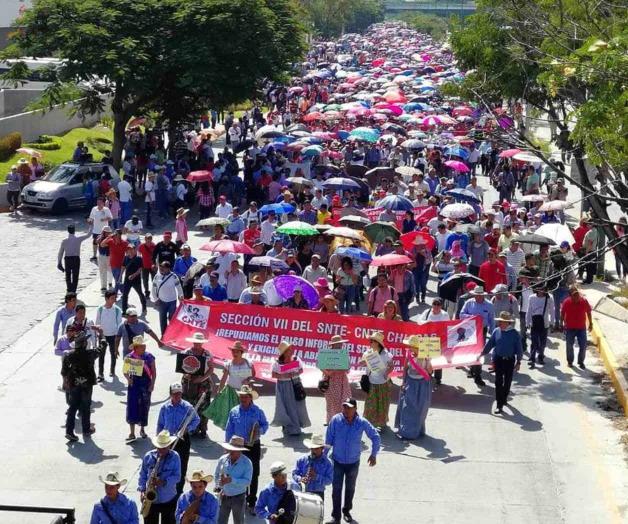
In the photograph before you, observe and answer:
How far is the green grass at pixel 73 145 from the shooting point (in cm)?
3747

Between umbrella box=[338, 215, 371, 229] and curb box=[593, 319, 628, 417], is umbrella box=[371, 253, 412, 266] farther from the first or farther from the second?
umbrella box=[338, 215, 371, 229]

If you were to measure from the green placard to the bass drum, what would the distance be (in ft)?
14.6

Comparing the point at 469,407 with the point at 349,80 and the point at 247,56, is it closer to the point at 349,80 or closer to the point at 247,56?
the point at 247,56

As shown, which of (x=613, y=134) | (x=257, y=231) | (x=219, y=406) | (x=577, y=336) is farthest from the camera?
(x=257, y=231)

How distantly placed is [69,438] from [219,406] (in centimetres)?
182

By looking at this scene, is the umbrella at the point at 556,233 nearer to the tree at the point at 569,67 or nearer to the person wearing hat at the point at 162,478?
the tree at the point at 569,67

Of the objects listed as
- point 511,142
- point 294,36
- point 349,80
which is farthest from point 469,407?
point 349,80

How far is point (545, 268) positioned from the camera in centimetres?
2133

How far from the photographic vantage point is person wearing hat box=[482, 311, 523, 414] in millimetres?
16344

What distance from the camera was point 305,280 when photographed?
19281mm

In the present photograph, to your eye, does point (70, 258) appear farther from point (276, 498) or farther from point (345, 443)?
point (276, 498)

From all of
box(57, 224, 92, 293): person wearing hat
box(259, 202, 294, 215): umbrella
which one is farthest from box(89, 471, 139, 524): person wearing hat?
box(259, 202, 294, 215): umbrella

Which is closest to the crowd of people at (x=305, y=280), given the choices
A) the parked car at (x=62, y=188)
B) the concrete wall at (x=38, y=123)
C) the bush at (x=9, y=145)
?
the parked car at (x=62, y=188)

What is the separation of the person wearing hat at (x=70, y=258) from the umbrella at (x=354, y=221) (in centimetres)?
512
